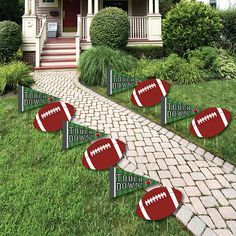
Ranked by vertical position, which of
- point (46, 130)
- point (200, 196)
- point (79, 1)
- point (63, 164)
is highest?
point (79, 1)

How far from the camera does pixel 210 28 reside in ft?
31.6

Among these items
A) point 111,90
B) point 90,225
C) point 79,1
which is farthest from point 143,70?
point 79,1

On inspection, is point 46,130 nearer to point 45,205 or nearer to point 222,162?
point 45,205

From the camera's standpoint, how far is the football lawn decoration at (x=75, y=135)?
4379 mm

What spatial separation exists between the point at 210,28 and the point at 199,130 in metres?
6.64

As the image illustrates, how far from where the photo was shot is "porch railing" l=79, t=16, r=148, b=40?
12.2 metres

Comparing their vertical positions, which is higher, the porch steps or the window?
the window

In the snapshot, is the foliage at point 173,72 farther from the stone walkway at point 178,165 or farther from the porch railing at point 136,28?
the porch railing at point 136,28

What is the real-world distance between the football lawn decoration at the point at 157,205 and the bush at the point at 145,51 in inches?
356

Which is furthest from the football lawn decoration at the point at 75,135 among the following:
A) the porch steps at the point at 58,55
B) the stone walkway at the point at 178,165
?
the porch steps at the point at 58,55

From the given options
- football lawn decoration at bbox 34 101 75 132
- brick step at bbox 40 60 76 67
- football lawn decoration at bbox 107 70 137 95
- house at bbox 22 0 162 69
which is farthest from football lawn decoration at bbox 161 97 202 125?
brick step at bbox 40 60 76 67

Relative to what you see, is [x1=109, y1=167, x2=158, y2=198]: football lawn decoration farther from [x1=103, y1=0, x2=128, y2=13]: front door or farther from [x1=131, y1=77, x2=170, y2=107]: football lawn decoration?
[x1=103, y1=0, x2=128, y2=13]: front door

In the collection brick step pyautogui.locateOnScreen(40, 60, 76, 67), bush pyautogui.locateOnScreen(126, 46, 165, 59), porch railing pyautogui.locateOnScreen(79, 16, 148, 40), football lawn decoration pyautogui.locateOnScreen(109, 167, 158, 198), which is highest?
porch railing pyautogui.locateOnScreen(79, 16, 148, 40)

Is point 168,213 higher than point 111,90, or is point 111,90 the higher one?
point 111,90
